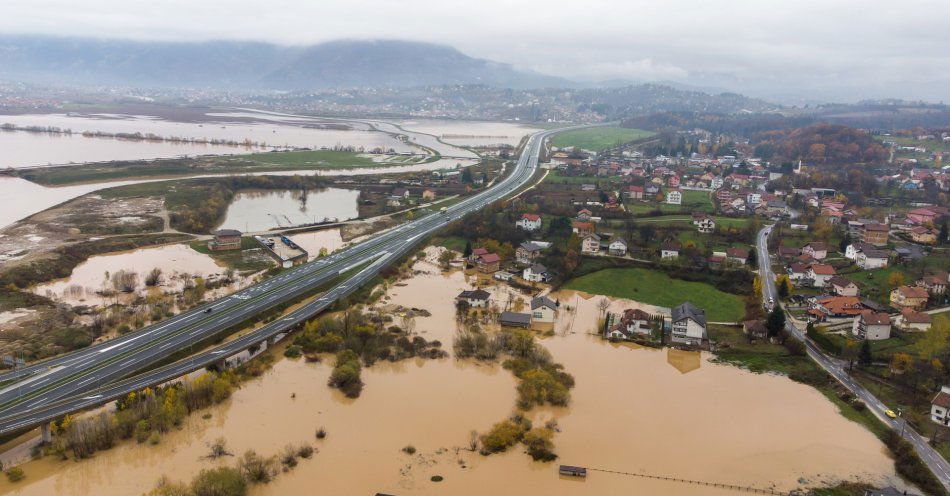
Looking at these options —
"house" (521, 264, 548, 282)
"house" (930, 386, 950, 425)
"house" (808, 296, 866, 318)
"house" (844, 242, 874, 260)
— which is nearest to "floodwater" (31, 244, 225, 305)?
"house" (521, 264, 548, 282)

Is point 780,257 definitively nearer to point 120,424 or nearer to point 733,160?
point 120,424

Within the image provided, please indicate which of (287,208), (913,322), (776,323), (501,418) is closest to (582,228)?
(776,323)

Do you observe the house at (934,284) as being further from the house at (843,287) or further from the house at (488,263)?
the house at (488,263)

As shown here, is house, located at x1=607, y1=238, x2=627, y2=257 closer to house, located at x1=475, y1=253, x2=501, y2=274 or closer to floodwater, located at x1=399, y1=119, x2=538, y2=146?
house, located at x1=475, y1=253, x2=501, y2=274

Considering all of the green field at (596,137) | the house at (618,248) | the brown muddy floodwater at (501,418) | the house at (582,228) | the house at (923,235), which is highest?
the green field at (596,137)

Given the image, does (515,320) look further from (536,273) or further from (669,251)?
(669,251)

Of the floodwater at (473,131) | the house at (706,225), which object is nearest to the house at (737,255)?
the house at (706,225)
